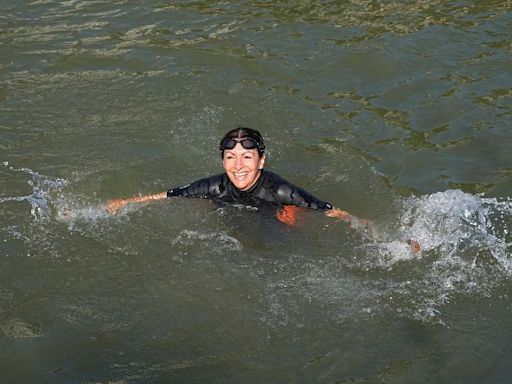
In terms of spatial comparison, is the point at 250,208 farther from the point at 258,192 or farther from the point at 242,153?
the point at 242,153

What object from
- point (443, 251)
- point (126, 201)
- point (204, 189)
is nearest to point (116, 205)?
point (126, 201)

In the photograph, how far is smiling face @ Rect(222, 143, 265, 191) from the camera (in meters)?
8.25

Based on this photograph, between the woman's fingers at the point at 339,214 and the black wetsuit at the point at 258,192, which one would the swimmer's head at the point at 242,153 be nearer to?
the black wetsuit at the point at 258,192

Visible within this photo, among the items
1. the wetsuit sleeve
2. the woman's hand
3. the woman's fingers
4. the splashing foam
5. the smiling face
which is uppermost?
the smiling face

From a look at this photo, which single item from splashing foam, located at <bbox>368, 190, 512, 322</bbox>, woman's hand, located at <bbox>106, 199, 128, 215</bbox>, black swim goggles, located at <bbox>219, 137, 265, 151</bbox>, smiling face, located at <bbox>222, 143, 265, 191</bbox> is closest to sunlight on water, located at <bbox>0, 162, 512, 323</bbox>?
splashing foam, located at <bbox>368, 190, 512, 322</bbox>

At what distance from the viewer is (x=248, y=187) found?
861 centimetres

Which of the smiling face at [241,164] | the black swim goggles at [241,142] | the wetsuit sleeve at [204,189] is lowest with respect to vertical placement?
the wetsuit sleeve at [204,189]

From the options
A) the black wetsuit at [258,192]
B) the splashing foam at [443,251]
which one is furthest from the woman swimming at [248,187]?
the splashing foam at [443,251]

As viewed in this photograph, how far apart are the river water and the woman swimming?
16cm

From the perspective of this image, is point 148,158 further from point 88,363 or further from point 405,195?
point 88,363

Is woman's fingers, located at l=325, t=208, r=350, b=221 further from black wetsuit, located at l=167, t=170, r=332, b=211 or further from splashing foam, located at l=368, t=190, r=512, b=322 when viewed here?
splashing foam, located at l=368, t=190, r=512, b=322

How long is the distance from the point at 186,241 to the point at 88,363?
210 centimetres

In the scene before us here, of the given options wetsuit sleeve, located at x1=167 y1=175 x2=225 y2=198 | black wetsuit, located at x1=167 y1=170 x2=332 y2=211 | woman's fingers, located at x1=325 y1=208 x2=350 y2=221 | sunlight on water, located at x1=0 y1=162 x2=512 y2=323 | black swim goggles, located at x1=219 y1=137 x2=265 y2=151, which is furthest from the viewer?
wetsuit sleeve, located at x1=167 y1=175 x2=225 y2=198

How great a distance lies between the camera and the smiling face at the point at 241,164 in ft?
27.1
